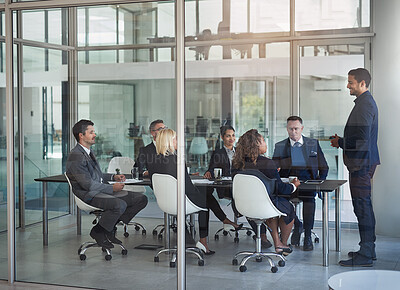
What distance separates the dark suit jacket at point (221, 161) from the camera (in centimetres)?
489

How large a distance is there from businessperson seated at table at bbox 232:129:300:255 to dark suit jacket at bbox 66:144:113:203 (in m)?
1.20

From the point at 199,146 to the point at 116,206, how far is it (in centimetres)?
92

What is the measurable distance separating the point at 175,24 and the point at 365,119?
5.63ft

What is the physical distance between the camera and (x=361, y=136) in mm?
4473

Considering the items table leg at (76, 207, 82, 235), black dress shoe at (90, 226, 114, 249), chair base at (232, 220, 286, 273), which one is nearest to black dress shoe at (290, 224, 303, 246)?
chair base at (232, 220, 286, 273)

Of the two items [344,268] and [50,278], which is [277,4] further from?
[50,278]

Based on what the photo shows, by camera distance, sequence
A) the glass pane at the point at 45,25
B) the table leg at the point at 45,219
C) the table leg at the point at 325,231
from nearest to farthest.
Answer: the table leg at the point at 325,231
the glass pane at the point at 45,25
the table leg at the point at 45,219

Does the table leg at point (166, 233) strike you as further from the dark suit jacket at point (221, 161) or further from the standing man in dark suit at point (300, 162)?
the standing man in dark suit at point (300, 162)

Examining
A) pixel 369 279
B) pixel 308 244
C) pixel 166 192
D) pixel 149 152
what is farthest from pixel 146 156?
pixel 369 279

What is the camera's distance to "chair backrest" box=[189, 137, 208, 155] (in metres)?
4.90

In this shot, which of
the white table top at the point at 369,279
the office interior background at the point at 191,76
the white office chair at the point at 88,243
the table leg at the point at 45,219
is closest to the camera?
the white table top at the point at 369,279

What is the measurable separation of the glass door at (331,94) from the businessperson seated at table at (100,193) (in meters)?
1.56

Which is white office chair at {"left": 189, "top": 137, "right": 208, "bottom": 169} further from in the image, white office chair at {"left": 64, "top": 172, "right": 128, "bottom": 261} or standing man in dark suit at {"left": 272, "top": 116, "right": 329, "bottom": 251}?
white office chair at {"left": 64, "top": 172, "right": 128, "bottom": 261}

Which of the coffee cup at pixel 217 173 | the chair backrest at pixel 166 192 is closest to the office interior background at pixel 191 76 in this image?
the coffee cup at pixel 217 173
